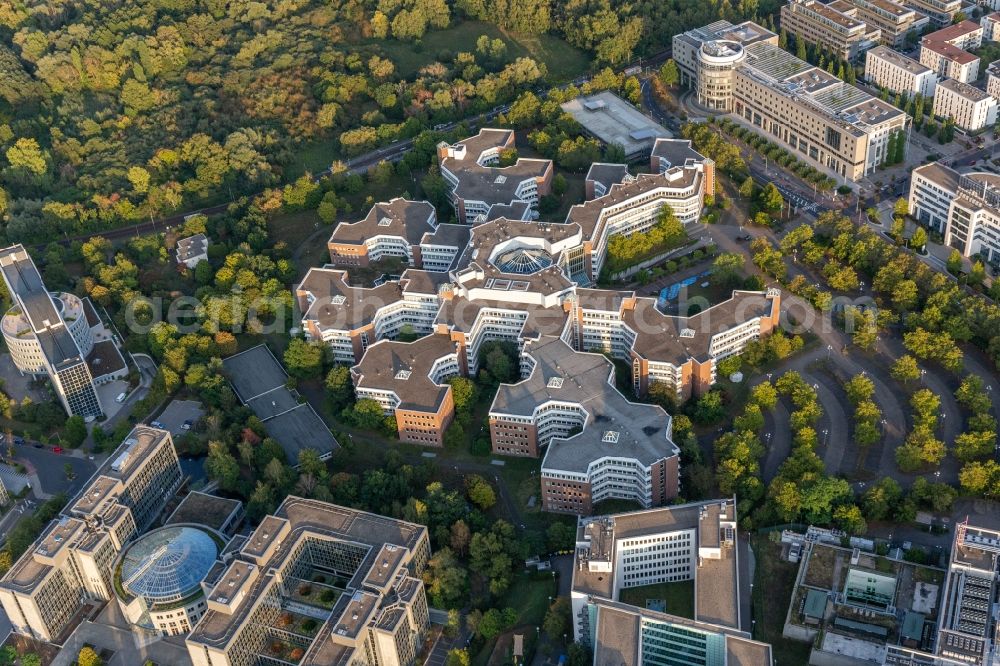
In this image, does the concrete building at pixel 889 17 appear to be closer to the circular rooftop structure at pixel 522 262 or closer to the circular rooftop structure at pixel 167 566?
the circular rooftop structure at pixel 522 262

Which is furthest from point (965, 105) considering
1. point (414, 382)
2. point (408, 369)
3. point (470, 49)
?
point (414, 382)

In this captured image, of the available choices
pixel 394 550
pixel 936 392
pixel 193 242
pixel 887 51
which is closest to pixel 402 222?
pixel 193 242

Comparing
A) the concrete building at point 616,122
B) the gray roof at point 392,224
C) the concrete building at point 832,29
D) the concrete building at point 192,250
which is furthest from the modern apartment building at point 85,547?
the concrete building at point 832,29

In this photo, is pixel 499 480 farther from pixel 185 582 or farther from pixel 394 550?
pixel 185 582

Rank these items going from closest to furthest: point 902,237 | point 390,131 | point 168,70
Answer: point 902,237 → point 390,131 → point 168,70

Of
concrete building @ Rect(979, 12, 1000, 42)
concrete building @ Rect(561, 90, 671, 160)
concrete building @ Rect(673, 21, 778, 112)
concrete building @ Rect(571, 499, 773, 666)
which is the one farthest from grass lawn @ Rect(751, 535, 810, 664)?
concrete building @ Rect(979, 12, 1000, 42)

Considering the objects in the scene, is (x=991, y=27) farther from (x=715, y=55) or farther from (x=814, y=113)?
(x=715, y=55)
